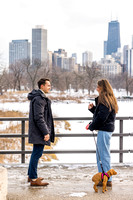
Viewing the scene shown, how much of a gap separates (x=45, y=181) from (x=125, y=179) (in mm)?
1487

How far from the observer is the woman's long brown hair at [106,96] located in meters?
5.16

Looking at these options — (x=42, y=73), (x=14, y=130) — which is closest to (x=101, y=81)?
(x=14, y=130)

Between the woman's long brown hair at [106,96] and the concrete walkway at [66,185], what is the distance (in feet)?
4.51

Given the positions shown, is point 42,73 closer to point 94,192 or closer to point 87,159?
point 87,159

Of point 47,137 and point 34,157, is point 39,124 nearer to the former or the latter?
point 47,137

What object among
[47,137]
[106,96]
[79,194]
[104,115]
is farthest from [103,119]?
[79,194]

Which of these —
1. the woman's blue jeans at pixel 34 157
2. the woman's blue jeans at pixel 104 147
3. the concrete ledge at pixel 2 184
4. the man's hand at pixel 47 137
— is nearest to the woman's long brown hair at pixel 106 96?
the woman's blue jeans at pixel 104 147

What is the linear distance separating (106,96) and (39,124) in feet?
3.91

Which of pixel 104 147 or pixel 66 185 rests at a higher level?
pixel 104 147

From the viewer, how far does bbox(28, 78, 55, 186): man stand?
5.16 m

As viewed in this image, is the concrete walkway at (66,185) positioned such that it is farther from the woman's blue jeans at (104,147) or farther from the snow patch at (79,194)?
the woman's blue jeans at (104,147)

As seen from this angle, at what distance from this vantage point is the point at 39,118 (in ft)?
16.8

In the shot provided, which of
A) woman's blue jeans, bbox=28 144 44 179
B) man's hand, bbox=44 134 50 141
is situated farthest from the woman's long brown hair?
woman's blue jeans, bbox=28 144 44 179

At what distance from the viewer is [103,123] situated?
520 centimetres
